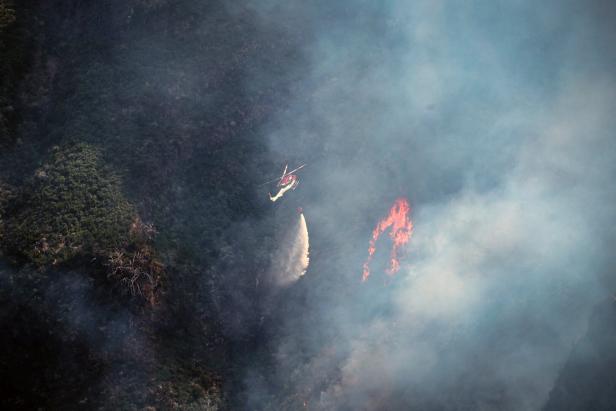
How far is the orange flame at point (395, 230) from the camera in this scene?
21422mm

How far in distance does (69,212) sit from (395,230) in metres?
15.8

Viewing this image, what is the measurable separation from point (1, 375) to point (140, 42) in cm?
1656

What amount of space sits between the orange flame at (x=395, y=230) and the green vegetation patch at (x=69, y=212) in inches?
471

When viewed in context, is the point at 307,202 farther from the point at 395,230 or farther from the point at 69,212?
the point at 69,212

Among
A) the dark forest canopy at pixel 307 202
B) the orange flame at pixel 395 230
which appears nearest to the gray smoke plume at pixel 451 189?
the dark forest canopy at pixel 307 202

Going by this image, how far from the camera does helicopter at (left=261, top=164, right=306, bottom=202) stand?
2102 cm

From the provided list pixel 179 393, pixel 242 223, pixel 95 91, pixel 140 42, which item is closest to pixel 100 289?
pixel 179 393

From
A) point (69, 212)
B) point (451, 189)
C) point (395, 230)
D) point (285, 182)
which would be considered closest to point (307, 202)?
point (285, 182)

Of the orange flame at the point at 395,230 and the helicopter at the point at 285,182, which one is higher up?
the helicopter at the point at 285,182

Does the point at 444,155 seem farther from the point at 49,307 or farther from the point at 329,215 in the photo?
the point at 49,307

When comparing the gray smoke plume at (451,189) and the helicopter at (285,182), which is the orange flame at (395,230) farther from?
the helicopter at (285,182)

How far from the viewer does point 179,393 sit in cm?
1597

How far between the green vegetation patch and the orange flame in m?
12.0

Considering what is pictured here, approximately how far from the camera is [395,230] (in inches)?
869
